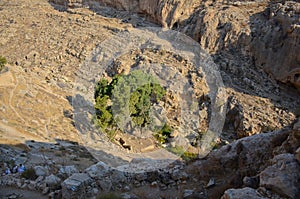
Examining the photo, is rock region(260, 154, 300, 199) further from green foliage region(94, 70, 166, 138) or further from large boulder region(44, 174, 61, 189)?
green foliage region(94, 70, 166, 138)

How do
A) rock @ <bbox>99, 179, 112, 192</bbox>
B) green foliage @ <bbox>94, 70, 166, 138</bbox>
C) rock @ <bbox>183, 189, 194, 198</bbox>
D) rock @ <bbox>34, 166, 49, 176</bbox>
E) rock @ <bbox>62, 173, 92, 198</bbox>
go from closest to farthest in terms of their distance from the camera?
rock @ <bbox>183, 189, 194, 198</bbox> → rock @ <bbox>62, 173, 92, 198</bbox> → rock @ <bbox>99, 179, 112, 192</bbox> → rock @ <bbox>34, 166, 49, 176</bbox> → green foliage @ <bbox>94, 70, 166, 138</bbox>

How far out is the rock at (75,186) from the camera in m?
8.20

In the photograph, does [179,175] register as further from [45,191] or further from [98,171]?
[45,191]

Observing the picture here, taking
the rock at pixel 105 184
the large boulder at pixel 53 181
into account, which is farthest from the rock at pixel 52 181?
the rock at pixel 105 184

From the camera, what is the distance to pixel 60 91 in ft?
75.0

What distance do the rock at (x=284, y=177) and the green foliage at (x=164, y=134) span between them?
12.4 meters

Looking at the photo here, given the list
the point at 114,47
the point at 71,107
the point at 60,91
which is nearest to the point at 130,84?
the point at 71,107

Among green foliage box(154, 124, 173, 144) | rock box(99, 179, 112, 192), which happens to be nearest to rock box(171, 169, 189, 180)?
rock box(99, 179, 112, 192)

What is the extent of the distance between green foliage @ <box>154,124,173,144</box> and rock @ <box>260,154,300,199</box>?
12.4 metres

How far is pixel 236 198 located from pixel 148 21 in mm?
28930

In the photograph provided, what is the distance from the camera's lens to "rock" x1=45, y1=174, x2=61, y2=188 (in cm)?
897

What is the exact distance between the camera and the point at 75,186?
27.2 ft

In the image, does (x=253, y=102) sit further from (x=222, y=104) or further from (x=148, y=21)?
(x=148, y=21)

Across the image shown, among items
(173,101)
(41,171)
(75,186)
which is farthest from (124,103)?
(75,186)
